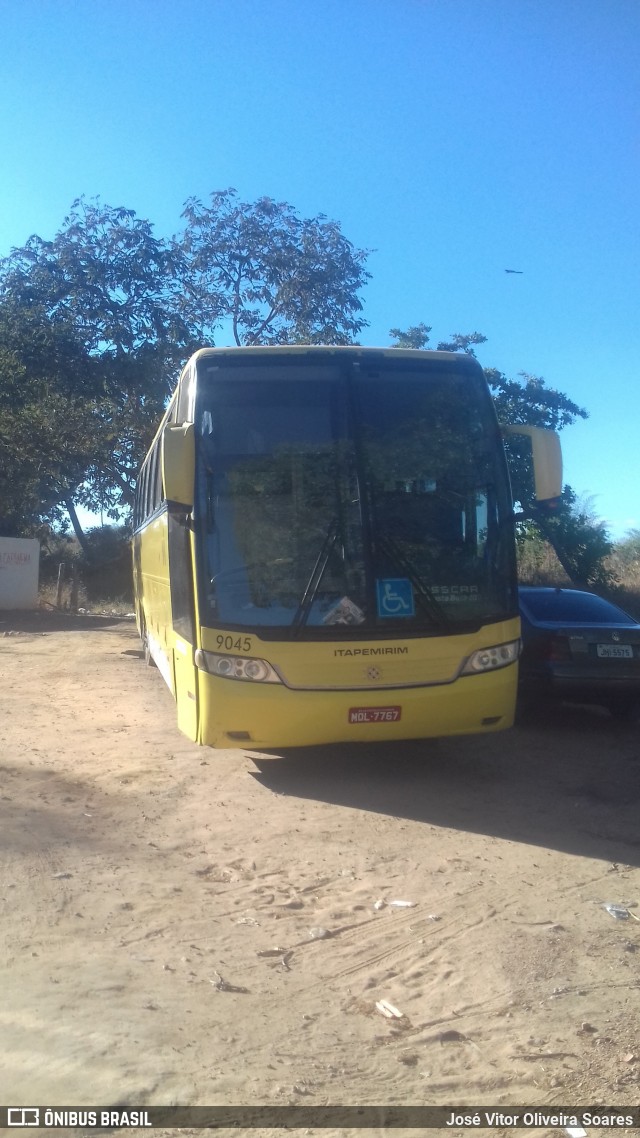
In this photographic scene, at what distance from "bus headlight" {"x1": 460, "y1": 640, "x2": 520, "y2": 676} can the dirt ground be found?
1.04 m

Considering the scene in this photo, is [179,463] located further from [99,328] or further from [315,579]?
[99,328]

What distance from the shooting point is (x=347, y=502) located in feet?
24.2

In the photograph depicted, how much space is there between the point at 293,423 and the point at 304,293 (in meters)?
16.2

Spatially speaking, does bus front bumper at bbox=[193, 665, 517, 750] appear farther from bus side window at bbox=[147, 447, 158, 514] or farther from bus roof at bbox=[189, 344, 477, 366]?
bus side window at bbox=[147, 447, 158, 514]

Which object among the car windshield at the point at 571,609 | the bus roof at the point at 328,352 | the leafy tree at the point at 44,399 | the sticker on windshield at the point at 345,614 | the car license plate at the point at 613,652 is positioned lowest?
the car license plate at the point at 613,652

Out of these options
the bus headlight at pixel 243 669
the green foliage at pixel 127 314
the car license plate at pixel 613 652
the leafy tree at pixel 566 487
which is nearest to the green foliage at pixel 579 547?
the leafy tree at pixel 566 487

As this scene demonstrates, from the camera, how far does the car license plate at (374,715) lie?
286 inches

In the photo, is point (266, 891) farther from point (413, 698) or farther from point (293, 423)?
point (293, 423)

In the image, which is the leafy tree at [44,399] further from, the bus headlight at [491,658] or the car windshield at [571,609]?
the bus headlight at [491,658]

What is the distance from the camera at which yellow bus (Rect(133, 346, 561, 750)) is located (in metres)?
7.16

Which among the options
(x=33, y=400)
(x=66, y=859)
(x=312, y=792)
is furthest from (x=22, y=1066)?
(x=33, y=400)

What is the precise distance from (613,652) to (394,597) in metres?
3.37

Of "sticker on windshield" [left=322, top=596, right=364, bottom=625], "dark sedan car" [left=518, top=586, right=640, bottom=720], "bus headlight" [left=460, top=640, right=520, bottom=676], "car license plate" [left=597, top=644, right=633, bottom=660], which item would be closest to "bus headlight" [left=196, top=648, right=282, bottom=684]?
"sticker on windshield" [left=322, top=596, right=364, bottom=625]

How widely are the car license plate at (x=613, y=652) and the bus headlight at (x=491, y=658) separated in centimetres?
228
